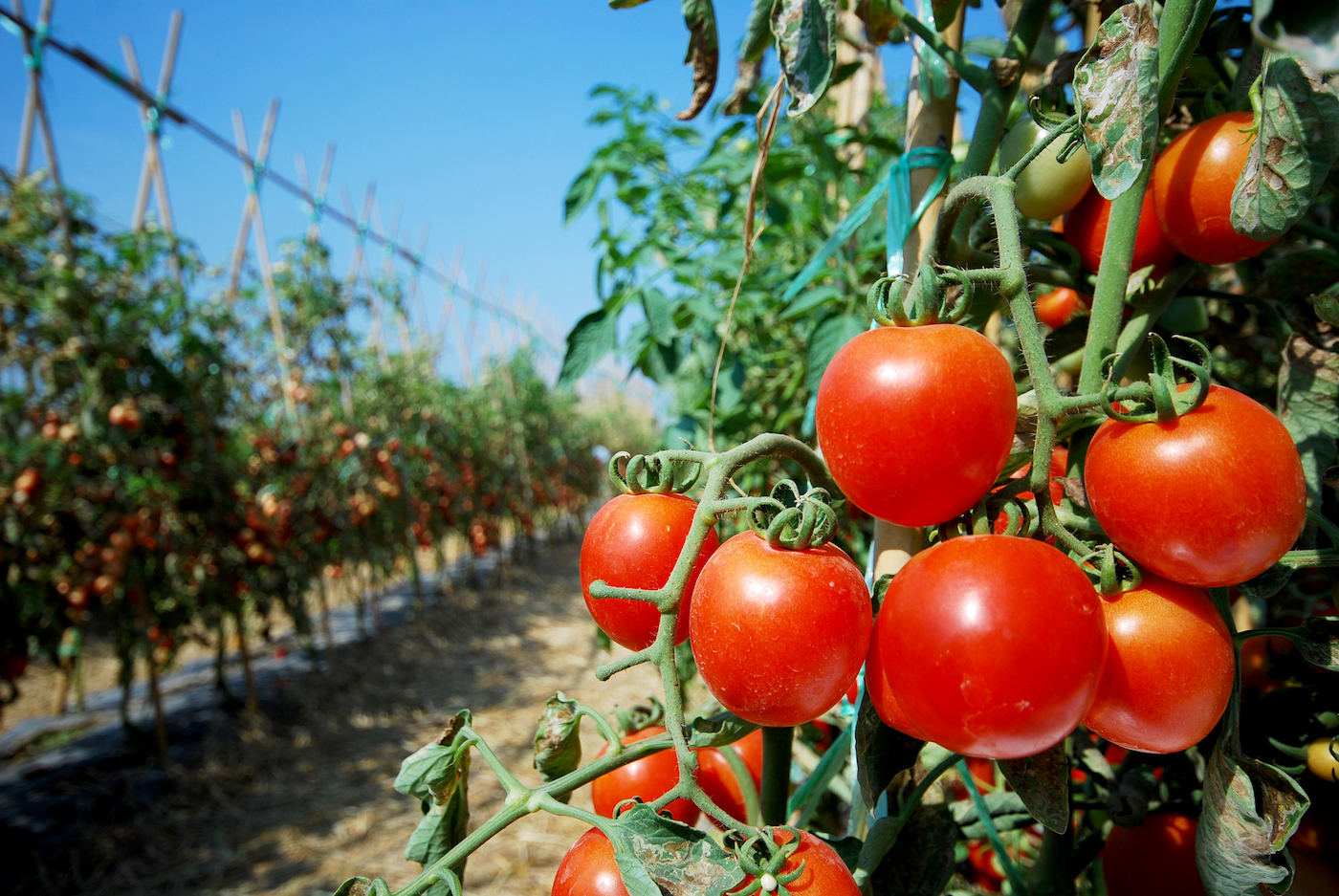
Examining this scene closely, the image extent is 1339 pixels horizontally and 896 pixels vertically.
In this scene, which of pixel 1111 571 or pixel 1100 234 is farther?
pixel 1100 234

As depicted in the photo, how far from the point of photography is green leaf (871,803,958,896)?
0.52m

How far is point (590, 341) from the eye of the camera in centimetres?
111

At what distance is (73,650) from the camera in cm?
306

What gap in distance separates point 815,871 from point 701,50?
0.58m

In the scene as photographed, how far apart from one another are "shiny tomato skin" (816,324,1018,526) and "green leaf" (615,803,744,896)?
21 centimetres

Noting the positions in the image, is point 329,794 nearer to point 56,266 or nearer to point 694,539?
point 56,266

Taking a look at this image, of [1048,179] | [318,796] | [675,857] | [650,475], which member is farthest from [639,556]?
[318,796]

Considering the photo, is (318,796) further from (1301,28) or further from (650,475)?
(1301,28)

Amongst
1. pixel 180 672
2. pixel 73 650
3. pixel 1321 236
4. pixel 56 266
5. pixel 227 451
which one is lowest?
pixel 180 672

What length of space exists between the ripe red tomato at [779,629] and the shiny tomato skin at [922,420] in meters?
0.05

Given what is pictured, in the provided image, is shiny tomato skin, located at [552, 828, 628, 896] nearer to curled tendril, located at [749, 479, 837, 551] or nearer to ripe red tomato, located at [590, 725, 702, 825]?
ripe red tomato, located at [590, 725, 702, 825]

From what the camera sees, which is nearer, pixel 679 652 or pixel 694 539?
pixel 694 539

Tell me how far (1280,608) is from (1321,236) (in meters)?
0.34

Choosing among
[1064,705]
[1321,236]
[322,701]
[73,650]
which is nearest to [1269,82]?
[1321,236]
